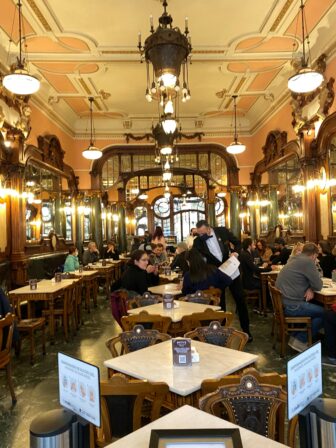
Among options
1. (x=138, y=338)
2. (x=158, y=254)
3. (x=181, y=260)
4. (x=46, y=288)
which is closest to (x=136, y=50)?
(x=181, y=260)

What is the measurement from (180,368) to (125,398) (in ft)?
1.82

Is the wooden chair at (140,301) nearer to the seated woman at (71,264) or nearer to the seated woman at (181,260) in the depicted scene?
the seated woman at (181,260)

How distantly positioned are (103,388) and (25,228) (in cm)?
735

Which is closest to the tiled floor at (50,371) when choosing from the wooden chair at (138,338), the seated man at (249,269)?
the seated man at (249,269)

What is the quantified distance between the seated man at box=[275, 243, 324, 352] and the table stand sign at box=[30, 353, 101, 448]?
441 cm

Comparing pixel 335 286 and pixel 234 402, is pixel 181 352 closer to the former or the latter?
pixel 234 402

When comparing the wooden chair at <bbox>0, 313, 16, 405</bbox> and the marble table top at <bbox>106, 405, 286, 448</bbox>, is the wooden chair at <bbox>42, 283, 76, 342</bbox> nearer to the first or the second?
the wooden chair at <bbox>0, 313, 16, 405</bbox>

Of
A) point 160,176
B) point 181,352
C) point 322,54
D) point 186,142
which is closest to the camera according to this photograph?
point 181,352

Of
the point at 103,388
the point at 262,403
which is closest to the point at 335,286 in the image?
the point at 262,403

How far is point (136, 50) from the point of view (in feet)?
27.2

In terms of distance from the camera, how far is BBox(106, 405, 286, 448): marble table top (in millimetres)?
1633

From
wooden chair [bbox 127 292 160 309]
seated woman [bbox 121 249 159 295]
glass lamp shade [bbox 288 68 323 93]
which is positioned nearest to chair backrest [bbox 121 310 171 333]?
wooden chair [bbox 127 292 160 309]

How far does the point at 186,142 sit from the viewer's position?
14234 mm

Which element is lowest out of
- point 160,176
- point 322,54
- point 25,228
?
point 25,228
